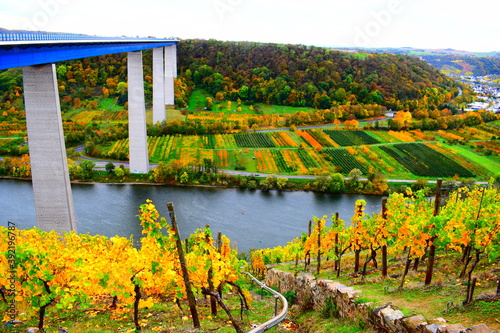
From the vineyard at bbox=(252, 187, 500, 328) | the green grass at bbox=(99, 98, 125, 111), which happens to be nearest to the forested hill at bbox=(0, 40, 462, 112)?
the green grass at bbox=(99, 98, 125, 111)

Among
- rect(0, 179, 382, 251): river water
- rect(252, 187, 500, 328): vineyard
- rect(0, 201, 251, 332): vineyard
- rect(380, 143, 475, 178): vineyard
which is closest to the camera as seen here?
rect(0, 201, 251, 332): vineyard

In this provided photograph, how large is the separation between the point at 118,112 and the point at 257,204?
29.1 metres

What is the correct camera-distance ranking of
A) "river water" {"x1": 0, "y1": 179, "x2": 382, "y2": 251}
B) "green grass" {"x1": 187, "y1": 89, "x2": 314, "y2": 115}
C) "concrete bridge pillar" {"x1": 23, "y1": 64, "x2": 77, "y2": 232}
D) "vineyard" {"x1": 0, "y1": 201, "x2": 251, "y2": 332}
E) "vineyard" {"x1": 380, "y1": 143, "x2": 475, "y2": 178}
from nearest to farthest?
1. "vineyard" {"x1": 0, "y1": 201, "x2": 251, "y2": 332}
2. "concrete bridge pillar" {"x1": 23, "y1": 64, "x2": 77, "y2": 232}
3. "river water" {"x1": 0, "y1": 179, "x2": 382, "y2": 251}
4. "vineyard" {"x1": 380, "y1": 143, "x2": 475, "y2": 178}
5. "green grass" {"x1": 187, "y1": 89, "x2": 314, "y2": 115}

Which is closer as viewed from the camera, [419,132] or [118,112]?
[419,132]

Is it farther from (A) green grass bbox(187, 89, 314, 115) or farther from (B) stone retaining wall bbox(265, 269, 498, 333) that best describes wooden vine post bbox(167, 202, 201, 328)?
(A) green grass bbox(187, 89, 314, 115)

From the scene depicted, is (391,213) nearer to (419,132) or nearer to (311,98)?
(419,132)

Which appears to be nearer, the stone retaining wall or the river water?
the stone retaining wall

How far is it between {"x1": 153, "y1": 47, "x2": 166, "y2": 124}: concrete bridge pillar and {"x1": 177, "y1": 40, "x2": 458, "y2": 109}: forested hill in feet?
35.9

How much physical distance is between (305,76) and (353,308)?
5627 centimetres

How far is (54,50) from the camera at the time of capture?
588 inches

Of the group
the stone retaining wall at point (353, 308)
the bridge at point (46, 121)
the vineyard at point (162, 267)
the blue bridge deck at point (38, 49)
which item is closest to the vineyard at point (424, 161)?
the vineyard at point (162, 267)

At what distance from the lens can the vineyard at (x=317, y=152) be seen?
33438mm

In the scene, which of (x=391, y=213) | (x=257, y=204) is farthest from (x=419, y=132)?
(x=391, y=213)

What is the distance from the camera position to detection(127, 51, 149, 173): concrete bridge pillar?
29672mm
